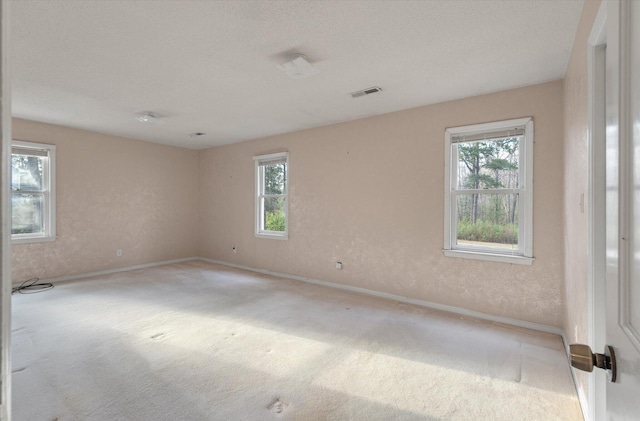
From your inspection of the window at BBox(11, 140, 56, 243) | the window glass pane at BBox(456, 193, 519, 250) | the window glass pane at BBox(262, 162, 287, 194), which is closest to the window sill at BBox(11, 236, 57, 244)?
the window at BBox(11, 140, 56, 243)

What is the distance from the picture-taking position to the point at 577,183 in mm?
2064

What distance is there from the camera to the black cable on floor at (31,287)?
4.15 metres

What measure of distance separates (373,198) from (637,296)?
11.6ft

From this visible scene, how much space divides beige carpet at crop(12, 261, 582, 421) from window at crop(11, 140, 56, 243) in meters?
1.36

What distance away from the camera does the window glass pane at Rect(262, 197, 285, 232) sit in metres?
5.30

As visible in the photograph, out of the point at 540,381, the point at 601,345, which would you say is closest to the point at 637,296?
the point at 601,345

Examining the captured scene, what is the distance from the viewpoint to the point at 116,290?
4250mm

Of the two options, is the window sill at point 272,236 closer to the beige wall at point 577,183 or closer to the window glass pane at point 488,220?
the window glass pane at point 488,220

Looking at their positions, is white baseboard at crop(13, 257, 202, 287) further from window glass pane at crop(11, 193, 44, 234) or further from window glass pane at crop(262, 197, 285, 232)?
window glass pane at crop(262, 197, 285, 232)

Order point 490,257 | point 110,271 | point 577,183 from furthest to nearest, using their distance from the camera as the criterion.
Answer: point 110,271, point 490,257, point 577,183

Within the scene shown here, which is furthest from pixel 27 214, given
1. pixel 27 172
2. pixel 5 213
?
pixel 5 213

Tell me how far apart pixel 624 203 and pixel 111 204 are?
20.9 ft

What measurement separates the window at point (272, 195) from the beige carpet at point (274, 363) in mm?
1768

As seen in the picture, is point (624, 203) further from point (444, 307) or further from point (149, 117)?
point (149, 117)
